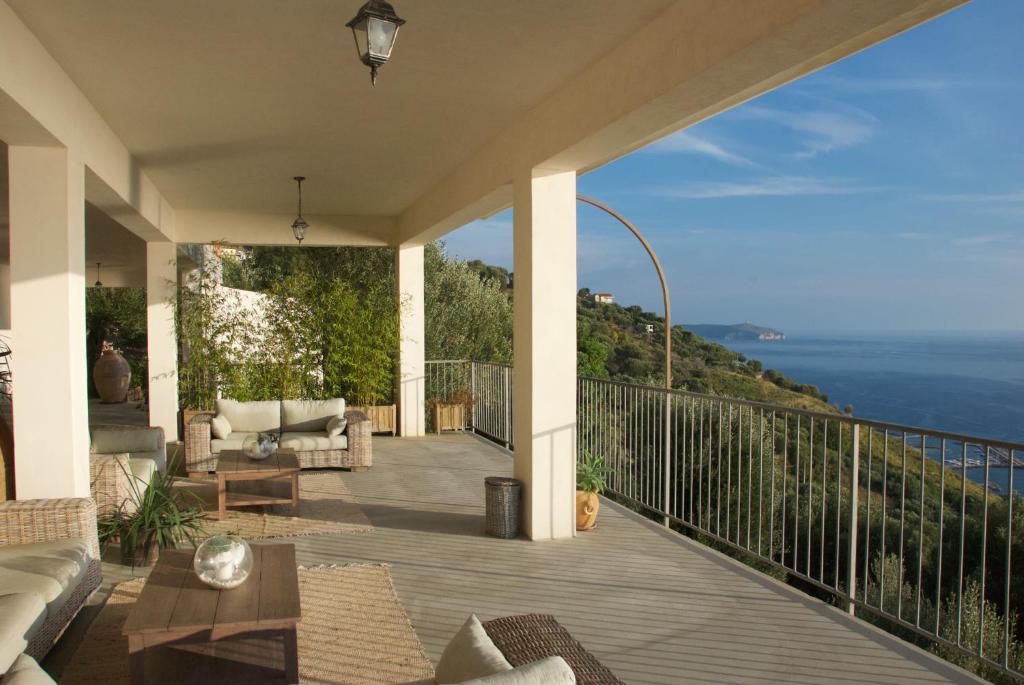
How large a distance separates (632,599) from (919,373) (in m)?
20.3

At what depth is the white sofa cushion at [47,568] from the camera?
3.39 m

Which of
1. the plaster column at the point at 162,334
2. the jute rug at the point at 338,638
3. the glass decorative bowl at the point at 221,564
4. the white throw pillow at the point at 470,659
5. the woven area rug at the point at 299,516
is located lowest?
the jute rug at the point at 338,638

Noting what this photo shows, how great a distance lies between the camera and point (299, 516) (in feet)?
20.6

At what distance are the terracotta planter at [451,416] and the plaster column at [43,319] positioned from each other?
6450 mm

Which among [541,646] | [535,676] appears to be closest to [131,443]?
[541,646]

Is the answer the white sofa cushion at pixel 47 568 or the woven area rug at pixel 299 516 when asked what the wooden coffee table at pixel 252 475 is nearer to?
the woven area rug at pixel 299 516

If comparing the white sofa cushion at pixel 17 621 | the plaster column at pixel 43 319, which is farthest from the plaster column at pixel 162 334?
the white sofa cushion at pixel 17 621

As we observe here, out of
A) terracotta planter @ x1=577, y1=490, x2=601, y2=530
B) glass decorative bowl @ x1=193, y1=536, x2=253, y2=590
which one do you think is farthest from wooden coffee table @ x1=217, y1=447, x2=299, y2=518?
glass decorative bowl @ x1=193, y1=536, x2=253, y2=590

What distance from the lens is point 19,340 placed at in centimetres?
438

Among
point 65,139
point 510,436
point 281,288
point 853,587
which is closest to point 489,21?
point 65,139

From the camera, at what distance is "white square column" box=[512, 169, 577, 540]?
18.4 ft

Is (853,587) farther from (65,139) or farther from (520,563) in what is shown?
(65,139)

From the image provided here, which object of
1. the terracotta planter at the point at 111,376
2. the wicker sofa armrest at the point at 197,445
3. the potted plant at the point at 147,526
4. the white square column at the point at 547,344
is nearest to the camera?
the potted plant at the point at 147,526

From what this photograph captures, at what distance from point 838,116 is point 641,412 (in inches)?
1058
